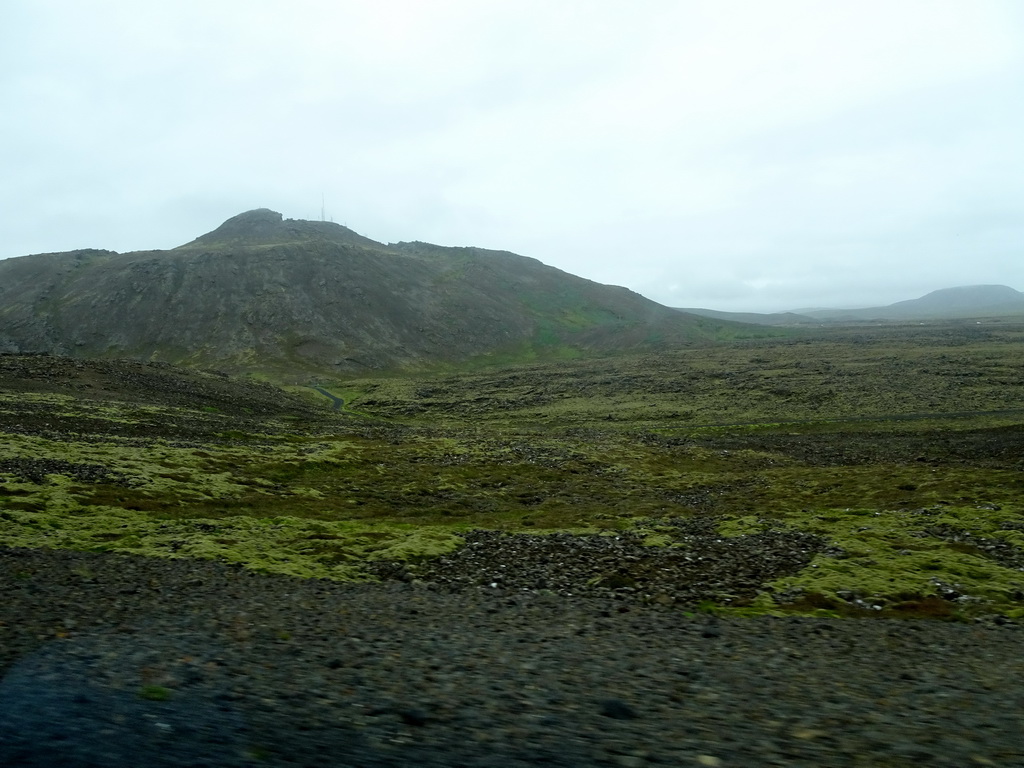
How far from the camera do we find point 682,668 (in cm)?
1253

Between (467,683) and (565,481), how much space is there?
99.6 ft

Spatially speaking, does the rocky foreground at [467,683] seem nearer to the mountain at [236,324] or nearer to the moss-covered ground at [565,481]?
the moss-covered ground at [565,481]

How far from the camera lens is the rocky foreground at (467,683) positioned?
8781mm

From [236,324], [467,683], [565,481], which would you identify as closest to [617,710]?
[467,683]

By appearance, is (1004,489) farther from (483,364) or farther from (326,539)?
(483,364)

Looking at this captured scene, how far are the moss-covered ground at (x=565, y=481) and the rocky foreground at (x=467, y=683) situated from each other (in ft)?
12.9

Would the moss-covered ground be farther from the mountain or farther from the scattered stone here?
the mountain

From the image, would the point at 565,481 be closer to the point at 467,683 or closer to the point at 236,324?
the point at 467,683

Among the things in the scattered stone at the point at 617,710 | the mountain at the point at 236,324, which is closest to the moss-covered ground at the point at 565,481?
the scattered stone at the point at 617,710

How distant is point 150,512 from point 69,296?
19537 centimetres

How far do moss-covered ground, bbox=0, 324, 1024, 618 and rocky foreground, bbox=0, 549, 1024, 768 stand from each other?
3.93 m

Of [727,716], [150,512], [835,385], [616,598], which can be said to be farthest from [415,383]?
[727,716]

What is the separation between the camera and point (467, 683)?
1134 centimetres

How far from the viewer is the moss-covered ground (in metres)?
21.2
